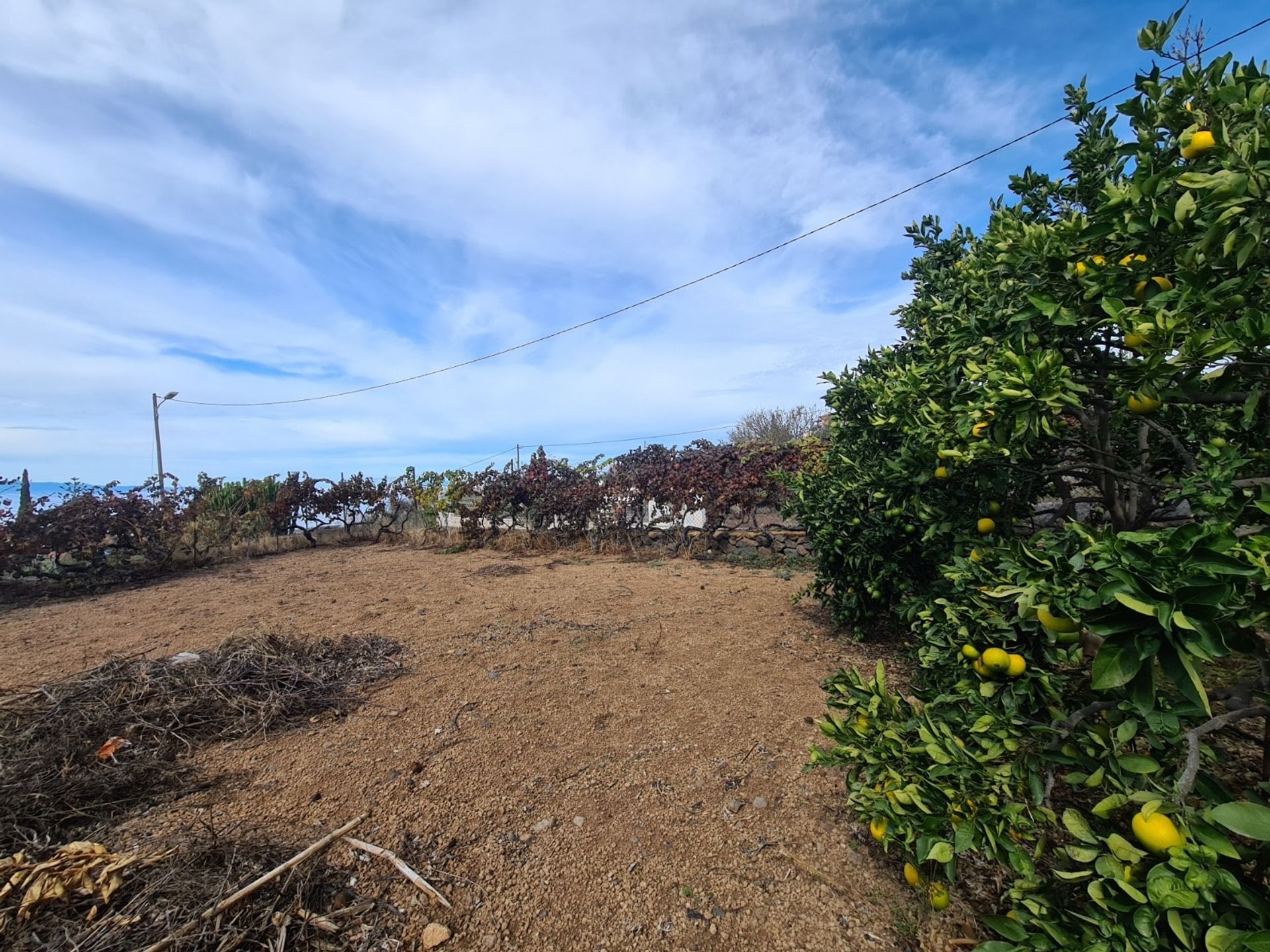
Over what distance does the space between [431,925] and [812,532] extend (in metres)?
3.29

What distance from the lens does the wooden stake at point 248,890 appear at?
4.84 ft

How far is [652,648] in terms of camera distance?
405cm

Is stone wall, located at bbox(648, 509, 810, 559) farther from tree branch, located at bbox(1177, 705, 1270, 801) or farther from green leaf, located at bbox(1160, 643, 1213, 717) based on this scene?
green leaf, located at bbox(1160, 643, 1213, 717)

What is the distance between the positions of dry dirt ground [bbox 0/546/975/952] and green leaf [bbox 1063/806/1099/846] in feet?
2.86

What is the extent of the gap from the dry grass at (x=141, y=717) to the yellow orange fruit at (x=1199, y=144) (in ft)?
13.0

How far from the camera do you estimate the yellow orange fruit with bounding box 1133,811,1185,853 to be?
0.93m

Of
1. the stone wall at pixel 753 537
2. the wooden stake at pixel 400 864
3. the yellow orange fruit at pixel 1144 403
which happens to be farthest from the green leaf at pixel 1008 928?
the stone wall at pixel 753 537

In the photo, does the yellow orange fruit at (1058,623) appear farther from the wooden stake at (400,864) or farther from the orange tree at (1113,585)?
the wooden stake at (400,864)

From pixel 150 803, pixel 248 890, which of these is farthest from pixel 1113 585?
pixel 150 803

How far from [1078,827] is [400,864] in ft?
6.73

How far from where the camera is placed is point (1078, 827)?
106 cm

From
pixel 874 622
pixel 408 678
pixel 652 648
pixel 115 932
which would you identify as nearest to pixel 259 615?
pixel 408 678

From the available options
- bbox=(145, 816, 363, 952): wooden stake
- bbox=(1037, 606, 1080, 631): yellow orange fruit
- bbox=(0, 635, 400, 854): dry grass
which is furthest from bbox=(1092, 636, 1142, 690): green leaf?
bbox=(0, 635, 400, 854): dry grass

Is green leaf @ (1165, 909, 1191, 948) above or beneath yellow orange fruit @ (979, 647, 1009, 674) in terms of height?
beneath
